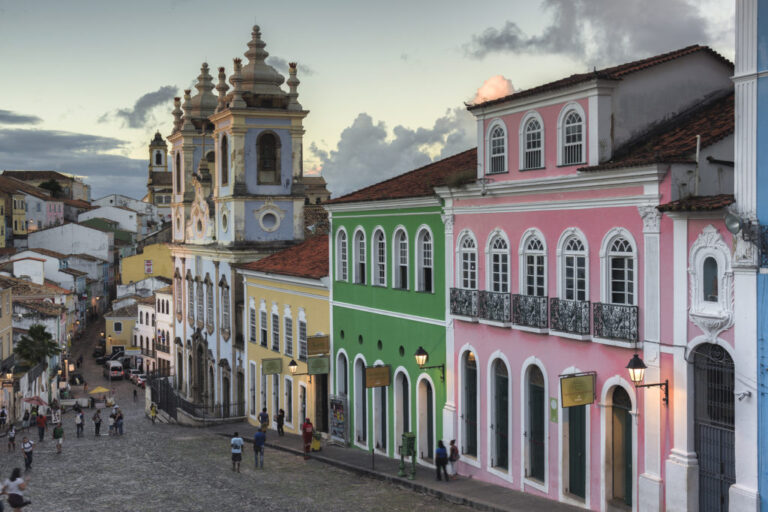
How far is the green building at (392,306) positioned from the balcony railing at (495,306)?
1932 millimetres

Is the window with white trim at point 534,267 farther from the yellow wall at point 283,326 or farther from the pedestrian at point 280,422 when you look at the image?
the pedestrian at point 280,422

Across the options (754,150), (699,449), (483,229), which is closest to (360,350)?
(483,229)

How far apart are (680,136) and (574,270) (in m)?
3.31

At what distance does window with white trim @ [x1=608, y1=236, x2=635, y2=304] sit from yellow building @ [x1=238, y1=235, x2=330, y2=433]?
46.6ft

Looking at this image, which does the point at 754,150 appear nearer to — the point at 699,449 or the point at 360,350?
the point at 699,449

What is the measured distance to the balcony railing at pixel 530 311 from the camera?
67.3 ft

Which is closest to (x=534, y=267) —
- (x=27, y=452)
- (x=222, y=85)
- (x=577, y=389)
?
(x=577, y=389)

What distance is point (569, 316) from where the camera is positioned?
19625 millimetres

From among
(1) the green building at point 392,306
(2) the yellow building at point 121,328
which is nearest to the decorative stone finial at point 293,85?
(1) the green building at point 392,306

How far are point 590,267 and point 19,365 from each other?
1624 inches

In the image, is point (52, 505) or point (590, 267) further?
point (52, 505)

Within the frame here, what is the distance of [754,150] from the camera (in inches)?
621

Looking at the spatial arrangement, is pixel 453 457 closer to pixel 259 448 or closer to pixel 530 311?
pixel 530 311

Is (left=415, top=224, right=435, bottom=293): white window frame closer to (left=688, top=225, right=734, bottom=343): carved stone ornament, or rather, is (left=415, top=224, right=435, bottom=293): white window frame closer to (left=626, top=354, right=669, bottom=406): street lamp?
(left=626, top=354, right=669, bottom=406): street lamp
